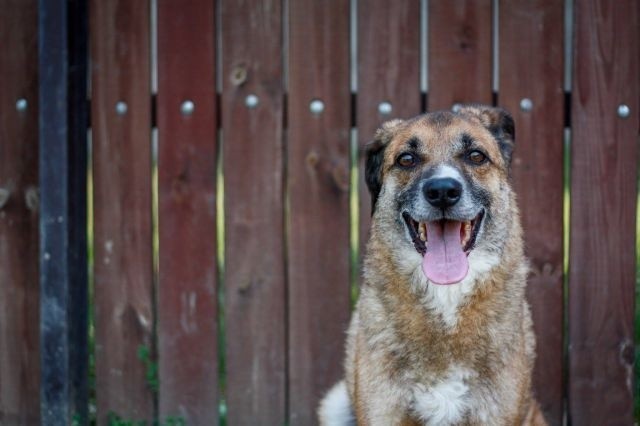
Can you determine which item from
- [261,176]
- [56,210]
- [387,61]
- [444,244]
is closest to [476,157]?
[444,244]

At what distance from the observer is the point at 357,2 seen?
15.8ft

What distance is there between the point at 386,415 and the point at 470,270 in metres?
0.71

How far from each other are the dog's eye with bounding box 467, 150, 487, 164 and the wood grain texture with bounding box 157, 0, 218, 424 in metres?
1.47

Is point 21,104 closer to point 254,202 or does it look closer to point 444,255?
point 254,202

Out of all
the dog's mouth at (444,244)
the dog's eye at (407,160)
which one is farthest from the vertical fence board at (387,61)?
the dog's mouth at (444,244)

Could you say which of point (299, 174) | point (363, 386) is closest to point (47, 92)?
point (299, 174)

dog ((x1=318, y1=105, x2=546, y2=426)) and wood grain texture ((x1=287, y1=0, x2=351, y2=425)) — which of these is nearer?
dog ((x1=318, y1=105, x2=546, y2=426))

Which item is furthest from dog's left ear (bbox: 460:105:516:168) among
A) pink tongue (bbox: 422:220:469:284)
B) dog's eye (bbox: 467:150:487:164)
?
pink tongue (bbox: 422:220:469:284)

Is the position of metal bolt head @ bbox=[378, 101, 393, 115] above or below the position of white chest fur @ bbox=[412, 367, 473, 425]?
above

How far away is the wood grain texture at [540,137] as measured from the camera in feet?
15.6

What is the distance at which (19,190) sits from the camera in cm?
509

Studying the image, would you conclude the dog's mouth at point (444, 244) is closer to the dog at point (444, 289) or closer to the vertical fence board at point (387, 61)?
the dog at point (444, 289)

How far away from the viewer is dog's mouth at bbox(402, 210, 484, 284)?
12.8 feet

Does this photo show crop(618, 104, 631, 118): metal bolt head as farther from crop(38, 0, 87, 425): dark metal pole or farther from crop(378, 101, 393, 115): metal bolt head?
crop(38, 0, 87, 425): dark metal pole
